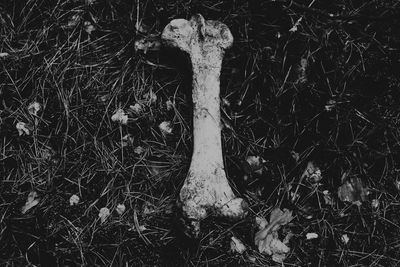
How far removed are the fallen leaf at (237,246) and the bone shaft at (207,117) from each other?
16.9 inches

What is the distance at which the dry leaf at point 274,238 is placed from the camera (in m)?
2.51

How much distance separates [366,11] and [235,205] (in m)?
1.44

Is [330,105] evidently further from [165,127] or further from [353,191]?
[165,127]

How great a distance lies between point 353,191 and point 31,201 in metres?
1.89

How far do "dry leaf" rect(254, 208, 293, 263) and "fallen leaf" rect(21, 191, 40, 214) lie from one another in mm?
1302

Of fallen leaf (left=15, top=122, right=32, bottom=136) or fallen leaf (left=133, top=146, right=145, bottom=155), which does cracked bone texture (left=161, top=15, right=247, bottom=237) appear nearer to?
fallen leaf (left=133, top=146, right=145, bottom=155)

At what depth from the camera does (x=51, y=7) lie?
2.82 meters

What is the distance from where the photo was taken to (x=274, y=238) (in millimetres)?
2545

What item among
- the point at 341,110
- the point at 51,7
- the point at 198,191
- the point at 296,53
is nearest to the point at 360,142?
the point at 341,110

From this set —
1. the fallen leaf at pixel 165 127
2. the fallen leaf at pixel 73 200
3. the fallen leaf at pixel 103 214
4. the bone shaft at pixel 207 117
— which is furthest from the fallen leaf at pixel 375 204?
the fallen leaf at pixel 73 200

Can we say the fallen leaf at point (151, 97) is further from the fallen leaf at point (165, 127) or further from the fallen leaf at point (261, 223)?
the fallen leaf at point (261, 223)

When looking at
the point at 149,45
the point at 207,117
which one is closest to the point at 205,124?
the point at 207,117

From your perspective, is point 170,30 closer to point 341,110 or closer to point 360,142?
point 341,110

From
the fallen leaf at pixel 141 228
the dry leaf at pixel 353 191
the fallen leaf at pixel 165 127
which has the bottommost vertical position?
the fallen leaf at pixel 141 228
